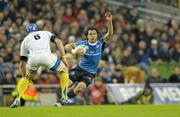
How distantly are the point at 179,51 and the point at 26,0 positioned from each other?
6.98m

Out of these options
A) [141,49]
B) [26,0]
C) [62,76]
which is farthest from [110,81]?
[62,76]

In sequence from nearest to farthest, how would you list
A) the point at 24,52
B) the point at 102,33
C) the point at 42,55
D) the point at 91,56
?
the point at 42,55 → the point at 24,52 → the point at 91,56 → the point at 102,33

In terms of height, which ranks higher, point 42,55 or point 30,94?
point 42,55

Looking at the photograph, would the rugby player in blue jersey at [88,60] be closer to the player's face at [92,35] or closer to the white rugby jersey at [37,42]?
the player's face at [92,35]

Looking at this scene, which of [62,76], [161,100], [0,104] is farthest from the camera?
[161,100]

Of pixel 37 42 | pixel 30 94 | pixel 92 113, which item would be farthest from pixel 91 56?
pixel 30 94

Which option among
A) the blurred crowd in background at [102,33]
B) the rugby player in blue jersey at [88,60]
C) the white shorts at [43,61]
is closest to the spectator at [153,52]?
the blurred crowd in background at [102,33]

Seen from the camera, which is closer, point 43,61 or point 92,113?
point 92,113

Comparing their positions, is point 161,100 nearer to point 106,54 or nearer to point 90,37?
point 106,54

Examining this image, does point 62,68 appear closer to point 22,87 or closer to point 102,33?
point 22,87

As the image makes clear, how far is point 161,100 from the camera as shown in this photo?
26.9m

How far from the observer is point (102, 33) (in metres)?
30.1

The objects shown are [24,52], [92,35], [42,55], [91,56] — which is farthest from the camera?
[91,56]

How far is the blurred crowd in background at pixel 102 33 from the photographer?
1040 inches
